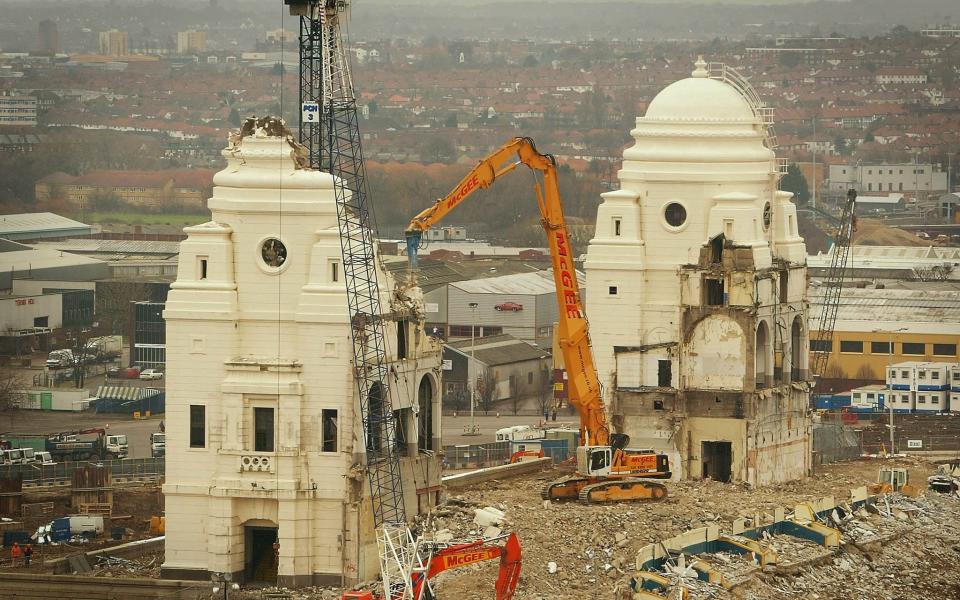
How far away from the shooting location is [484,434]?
12319cm

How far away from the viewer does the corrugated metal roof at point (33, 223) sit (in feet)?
577

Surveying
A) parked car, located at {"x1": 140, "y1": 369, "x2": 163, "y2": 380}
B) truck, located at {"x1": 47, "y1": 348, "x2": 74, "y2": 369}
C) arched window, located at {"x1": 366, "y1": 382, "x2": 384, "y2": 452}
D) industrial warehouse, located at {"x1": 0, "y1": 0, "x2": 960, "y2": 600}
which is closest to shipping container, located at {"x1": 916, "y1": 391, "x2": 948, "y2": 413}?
industrial warehouse, located at {"x1": 0, "y1": 0, "x2": 960, "y2": 600}

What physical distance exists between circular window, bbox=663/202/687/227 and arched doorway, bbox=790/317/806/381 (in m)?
6.02

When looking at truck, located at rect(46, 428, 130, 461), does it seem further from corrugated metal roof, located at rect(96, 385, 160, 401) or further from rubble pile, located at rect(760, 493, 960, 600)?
rubble pile, located at rect(760, 493, 960, 600)

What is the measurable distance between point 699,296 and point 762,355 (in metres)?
3.17

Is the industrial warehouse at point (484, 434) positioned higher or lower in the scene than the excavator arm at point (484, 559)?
higher

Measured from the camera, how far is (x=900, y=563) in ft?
277

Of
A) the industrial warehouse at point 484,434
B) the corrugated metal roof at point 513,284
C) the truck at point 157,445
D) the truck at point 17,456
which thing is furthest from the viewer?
the corrugated metal roof at point 513,284

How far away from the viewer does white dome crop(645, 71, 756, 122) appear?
94.1 meters

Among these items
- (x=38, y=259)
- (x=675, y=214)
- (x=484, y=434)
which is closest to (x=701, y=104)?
(x=675, y=214)

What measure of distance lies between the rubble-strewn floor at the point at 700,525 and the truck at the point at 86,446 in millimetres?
25257

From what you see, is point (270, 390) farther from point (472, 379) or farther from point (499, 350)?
point (499, 350)

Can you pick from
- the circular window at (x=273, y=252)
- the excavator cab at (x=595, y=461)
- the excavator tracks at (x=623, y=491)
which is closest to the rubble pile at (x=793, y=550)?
the excavator tracks at (x=623, y=491)

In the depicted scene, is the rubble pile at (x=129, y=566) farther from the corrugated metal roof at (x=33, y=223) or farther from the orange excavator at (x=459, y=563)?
the corrugated metal roof at (x=33, y=223)
